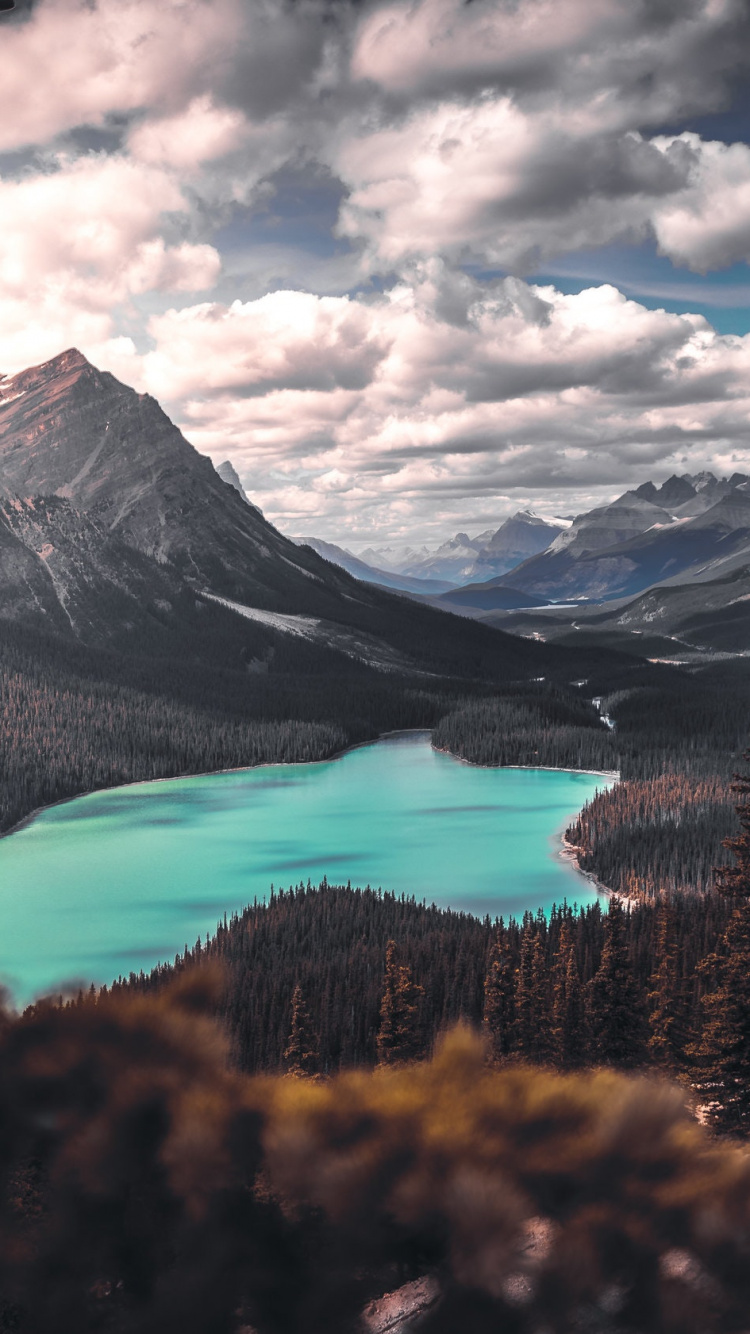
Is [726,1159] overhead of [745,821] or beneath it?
beneath

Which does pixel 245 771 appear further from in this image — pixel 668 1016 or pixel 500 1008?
pixel 668 1016

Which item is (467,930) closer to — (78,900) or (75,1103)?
(78,900)

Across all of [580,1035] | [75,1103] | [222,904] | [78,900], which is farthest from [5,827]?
[75,1103]

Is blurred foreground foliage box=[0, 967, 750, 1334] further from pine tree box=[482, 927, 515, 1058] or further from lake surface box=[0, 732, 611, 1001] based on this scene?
lake surface box=[0, 732, 611, 1001]

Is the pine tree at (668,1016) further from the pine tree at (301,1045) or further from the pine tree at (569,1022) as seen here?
the pine tree at (301,1045)

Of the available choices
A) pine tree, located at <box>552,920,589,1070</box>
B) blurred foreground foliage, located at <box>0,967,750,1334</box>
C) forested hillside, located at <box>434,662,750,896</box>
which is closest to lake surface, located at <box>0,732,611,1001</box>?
forested hillside, located at <box>434,662,750,896</box>

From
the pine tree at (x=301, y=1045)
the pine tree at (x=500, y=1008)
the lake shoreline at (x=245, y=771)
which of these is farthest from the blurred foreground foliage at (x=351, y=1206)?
the lake shoreline at (x=245, y=771)
